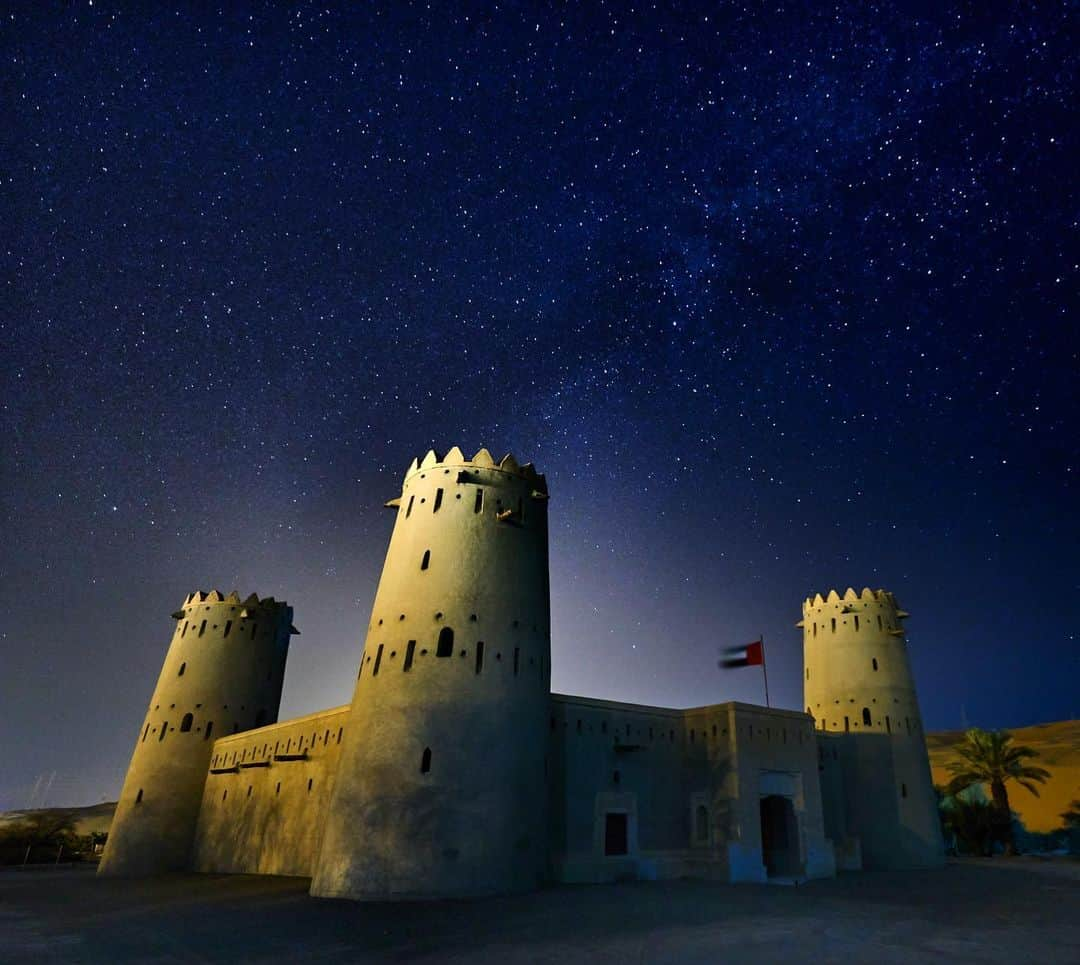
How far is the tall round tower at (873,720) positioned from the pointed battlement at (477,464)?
67.8ft

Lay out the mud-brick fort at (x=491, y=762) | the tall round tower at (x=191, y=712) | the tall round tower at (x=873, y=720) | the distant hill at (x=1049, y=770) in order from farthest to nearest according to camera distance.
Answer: the distant hill at (x=1049, y=770)
the tall round tower at (x=191, y=712)
the tall round tower at (x=873, y=720)
the mud-brick fort at (x=491, y=762)

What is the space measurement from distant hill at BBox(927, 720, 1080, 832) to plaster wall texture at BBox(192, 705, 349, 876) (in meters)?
39.5

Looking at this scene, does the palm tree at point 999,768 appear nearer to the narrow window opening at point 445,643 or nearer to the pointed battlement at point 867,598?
the pointed battlement at point 867,598

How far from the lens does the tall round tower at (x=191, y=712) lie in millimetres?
34500

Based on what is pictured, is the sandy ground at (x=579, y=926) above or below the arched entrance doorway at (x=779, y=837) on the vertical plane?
below

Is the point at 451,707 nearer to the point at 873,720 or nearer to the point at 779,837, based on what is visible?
the point at 779,837

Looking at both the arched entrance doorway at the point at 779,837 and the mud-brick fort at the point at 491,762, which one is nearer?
the mud-brick fort at the point at 491,762

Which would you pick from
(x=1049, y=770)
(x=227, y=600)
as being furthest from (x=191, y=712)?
(x=1049, y=770)

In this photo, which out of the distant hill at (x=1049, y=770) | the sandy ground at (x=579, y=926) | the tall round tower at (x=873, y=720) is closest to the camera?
the sandy ground at (x=579, y=926)

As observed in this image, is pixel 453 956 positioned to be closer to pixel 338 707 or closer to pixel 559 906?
pixel 559 906

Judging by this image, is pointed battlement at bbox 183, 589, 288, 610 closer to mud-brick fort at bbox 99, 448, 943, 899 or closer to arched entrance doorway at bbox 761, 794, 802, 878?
mud-brick fort at bbox 99, 448, 943, 899

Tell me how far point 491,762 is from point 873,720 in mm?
23453

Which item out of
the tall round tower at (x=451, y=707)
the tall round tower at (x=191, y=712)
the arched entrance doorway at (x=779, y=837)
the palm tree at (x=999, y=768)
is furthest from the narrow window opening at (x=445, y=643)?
the palm tree at (x=999, y=768)

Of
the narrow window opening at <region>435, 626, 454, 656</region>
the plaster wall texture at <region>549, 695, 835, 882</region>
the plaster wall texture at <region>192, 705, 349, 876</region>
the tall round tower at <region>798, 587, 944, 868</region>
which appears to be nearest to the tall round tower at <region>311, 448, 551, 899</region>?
the narrow window opening at <region>435, 626, 454, 656</region>
